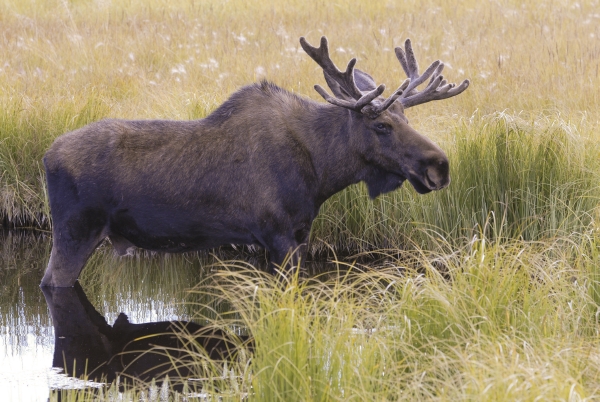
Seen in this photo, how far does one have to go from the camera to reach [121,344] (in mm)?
5676

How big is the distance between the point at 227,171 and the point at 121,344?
1329 mm

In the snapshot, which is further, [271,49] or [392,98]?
[271,49]

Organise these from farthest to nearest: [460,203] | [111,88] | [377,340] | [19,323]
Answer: [111,88] → [460,203] → [19,323] → [377,340]

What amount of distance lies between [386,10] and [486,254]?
11.3 m

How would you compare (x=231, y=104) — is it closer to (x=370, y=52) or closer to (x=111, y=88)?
(x=111, y=88)

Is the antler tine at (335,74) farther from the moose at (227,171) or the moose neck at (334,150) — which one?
the moose neck at (334,150)

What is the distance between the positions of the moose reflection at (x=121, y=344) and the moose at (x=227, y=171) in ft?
0.71

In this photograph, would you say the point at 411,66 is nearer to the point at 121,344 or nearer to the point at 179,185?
the point at 179,185

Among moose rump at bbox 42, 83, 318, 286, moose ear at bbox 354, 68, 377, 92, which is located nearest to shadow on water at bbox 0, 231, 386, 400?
moose rump at bbox 42, 83, 318, 286

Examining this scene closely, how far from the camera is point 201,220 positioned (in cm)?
616

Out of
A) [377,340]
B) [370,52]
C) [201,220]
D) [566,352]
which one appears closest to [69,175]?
[201,220]

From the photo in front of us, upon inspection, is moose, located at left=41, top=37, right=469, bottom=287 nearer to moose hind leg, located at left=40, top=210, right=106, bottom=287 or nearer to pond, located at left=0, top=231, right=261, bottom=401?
moose hind leg, located at left=40, top=210, right=106, bottom=287

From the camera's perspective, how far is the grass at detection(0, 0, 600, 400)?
13.3ft

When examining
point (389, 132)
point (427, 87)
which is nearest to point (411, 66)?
point (427, 87)
